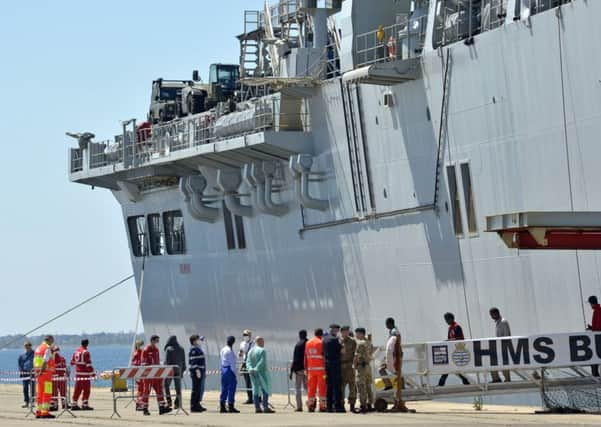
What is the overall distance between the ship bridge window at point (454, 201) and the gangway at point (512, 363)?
5510mm

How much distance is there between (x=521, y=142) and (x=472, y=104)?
72.2 inches

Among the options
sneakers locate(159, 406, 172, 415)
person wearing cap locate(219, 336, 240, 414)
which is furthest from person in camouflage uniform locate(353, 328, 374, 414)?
sneakers locate(159, 406, 172, 415)

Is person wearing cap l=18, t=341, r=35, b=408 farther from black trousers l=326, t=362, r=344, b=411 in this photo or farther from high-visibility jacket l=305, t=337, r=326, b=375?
black trousers l=326, t=362, r=344, b=411

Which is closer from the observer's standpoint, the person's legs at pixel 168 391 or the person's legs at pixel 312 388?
the person's legs at pixel 312 388

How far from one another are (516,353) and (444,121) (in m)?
7.58

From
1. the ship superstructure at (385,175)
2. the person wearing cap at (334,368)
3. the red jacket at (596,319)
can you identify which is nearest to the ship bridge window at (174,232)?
the ship superstructure at (385,175)

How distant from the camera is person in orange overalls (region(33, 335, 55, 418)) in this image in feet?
76.5

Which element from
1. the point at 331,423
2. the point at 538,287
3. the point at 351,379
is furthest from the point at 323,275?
the point at 331,423

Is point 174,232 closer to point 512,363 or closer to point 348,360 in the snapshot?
point 348,360

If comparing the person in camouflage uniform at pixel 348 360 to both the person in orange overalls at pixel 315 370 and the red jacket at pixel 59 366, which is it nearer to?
the person in orange overalls at pixel 315 370

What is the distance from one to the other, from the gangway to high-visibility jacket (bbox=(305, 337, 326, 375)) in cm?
103

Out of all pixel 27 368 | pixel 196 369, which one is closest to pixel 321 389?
pixel 196 369

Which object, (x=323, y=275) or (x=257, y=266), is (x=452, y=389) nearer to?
(x=323, y=275)

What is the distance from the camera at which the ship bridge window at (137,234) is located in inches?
1752
